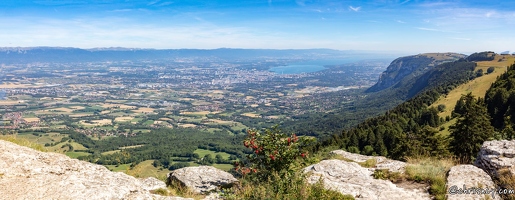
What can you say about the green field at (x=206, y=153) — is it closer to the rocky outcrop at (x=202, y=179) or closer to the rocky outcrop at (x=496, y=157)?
the rocky outcrop at (x=202, y=179)

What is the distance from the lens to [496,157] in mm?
10109

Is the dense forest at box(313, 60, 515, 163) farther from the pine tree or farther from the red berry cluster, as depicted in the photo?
the red berry cluster

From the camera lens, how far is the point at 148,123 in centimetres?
16412

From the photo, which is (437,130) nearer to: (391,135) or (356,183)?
(391,135)

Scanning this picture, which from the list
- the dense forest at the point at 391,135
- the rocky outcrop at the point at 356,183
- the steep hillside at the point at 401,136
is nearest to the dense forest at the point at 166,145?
the dense forest at the point at 391,135

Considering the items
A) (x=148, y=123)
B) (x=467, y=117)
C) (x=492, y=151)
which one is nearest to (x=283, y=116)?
(x=148, y=123)

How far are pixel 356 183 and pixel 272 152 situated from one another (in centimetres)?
325

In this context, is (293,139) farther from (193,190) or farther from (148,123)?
(148,123)

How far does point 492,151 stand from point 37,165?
1384 cm

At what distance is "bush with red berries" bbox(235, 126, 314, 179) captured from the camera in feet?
30.5

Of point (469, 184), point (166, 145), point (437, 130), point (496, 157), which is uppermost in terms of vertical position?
point (496, 157)

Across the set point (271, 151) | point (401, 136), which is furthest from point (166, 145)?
point (271, 151)

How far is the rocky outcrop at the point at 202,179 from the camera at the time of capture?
9968mm

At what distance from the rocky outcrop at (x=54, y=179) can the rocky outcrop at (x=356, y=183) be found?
210 inches
